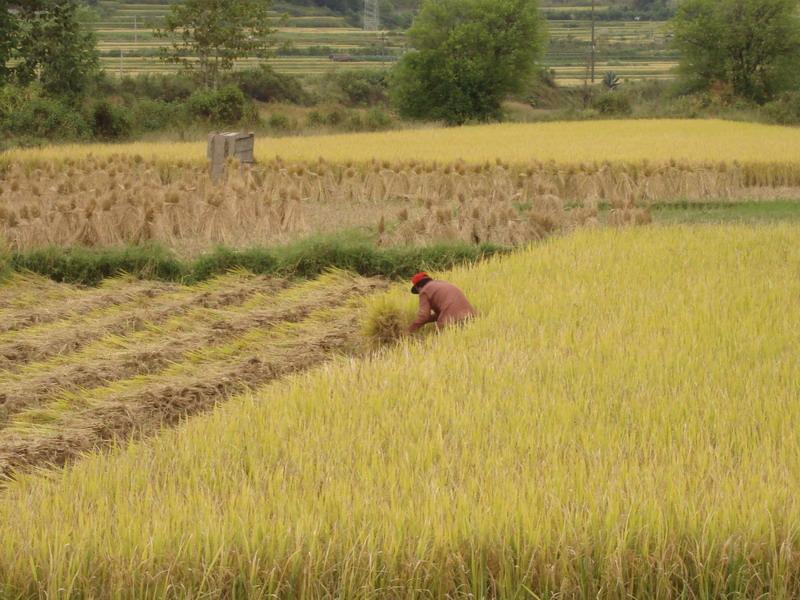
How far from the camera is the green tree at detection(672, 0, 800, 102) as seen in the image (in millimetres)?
48656

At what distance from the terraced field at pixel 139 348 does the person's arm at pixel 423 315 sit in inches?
23.9

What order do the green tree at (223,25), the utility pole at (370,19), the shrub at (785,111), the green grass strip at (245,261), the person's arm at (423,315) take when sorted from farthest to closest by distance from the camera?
the utility pole at (370,19) → the green tree at (223,25) → the shrub at (785,111) → the green grass strip at (245,261) → the person's arm at (423,315)

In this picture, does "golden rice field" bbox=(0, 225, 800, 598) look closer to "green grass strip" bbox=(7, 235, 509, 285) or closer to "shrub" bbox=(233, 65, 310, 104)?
"green grass strip" bbox=(7, 235, 509, 285)

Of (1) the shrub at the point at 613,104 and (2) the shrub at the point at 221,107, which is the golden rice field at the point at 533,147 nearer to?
(2) the shrub at the point at 221,107

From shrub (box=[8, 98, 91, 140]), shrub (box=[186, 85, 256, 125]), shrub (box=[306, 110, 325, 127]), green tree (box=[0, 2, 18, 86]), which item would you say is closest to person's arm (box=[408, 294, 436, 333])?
green tree (box=[0, 2, 18, 86])

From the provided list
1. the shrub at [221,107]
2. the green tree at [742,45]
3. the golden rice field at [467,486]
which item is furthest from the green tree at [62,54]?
the green tree at [742,45]

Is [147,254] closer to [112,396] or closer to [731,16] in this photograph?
[112,396]

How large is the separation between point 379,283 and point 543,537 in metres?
7.59

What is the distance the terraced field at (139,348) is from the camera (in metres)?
6.57

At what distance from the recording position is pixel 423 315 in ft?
26.4

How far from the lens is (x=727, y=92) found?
49.6 metres

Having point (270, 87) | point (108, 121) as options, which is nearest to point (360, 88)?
point (270, 87)

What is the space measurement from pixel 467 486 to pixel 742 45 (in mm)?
49369

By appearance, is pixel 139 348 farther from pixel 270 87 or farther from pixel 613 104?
pixel 270 87
